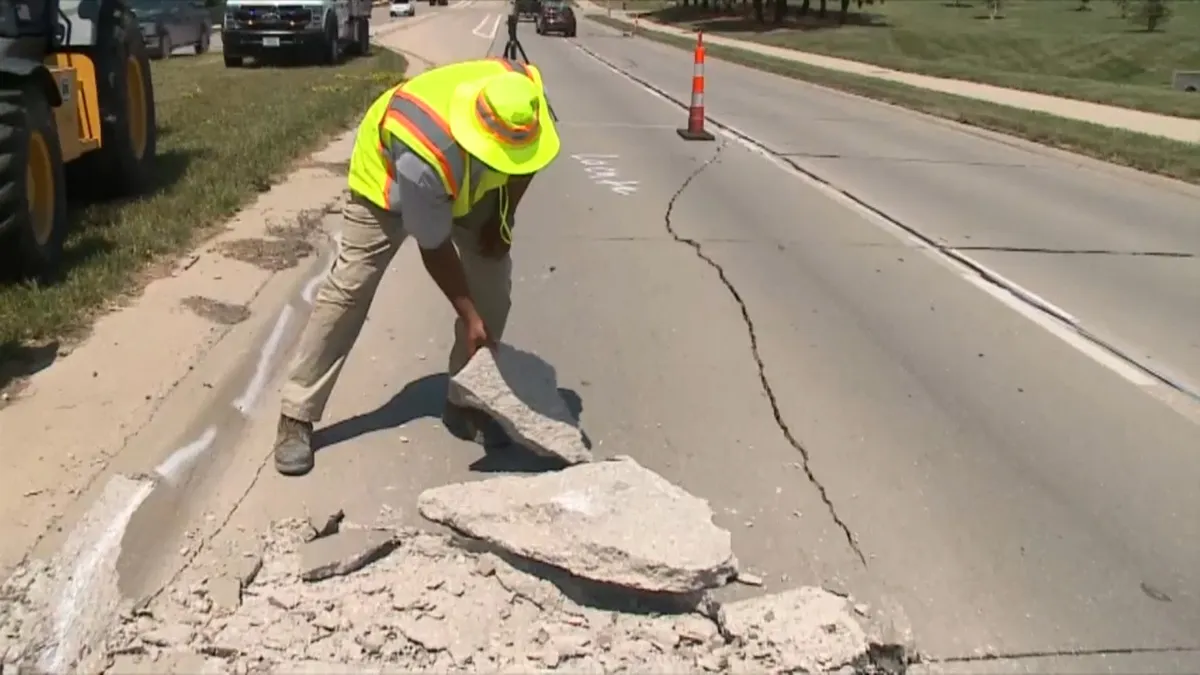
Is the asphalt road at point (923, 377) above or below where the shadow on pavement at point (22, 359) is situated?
below

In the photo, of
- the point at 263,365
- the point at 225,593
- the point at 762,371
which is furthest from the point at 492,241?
the point at 762,371

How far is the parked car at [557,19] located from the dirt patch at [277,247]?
45339mm

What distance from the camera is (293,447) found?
4.87m

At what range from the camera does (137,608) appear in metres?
3.68

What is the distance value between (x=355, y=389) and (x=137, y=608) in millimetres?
2200

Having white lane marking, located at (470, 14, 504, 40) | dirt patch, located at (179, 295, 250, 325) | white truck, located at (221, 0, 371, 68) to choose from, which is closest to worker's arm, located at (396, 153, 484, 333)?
dirt patch, located at (179, 295, 250, 325)

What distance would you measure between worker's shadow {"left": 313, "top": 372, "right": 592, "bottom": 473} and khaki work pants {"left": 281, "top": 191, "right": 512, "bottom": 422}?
32 centimetres

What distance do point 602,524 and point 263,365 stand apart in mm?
2816

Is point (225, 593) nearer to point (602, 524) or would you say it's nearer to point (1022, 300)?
point (602, 524)

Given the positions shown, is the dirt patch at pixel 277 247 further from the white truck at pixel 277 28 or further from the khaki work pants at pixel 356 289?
the white truck at pixel 277 28

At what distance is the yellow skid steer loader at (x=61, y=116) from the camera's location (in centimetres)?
667

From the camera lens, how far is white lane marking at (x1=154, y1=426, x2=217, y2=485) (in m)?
4.71

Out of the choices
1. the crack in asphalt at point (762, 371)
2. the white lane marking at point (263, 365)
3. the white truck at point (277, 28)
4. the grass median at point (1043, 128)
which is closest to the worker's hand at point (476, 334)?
the crack in asphalt at point (762, 371)

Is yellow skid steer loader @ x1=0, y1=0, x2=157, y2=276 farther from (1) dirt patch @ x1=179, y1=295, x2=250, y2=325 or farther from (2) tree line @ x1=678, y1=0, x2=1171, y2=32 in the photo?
(2) tree line @ x1=678, y1=0, x2=1171, y2=32
